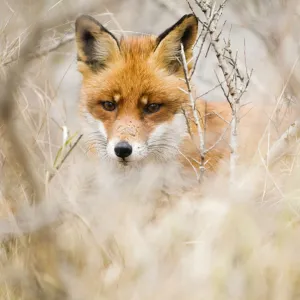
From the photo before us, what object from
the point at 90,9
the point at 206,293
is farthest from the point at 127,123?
the point at 206,293

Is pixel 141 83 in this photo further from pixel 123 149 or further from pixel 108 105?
pixel 123 149

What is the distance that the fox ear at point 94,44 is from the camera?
3.70 metres

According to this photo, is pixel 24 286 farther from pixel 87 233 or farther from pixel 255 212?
pixel 255 212

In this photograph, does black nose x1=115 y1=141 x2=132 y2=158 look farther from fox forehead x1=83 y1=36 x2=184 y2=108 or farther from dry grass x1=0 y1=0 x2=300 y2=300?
dry grass x1=0 y1=0 x2=300 y2=300

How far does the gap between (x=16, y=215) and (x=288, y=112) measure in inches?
66.9

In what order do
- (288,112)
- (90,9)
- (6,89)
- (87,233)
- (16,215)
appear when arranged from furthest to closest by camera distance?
(288,112) → (90,9) → (16,215) → (87,233) → (6,89)

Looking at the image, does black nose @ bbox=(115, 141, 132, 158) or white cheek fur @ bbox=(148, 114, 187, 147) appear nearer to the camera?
black nose @ bbox=(115, 141, 132, 158)

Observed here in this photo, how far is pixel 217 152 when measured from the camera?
146 inches

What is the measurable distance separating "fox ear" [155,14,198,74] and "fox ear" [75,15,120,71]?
0.85 ft

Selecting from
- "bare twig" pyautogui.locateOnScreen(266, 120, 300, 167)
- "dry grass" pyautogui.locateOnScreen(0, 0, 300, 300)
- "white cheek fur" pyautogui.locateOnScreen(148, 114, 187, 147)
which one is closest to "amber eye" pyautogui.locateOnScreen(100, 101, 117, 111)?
"white cheek fur" pyautogui.locateOnScreen(148, 114, 187, 147)

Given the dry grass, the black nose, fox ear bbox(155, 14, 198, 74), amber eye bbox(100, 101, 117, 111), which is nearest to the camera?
the dry grass

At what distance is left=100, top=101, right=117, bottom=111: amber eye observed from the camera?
12.1ft

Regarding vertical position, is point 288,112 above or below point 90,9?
below

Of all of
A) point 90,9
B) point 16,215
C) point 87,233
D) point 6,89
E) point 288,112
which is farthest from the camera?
point 288,112
